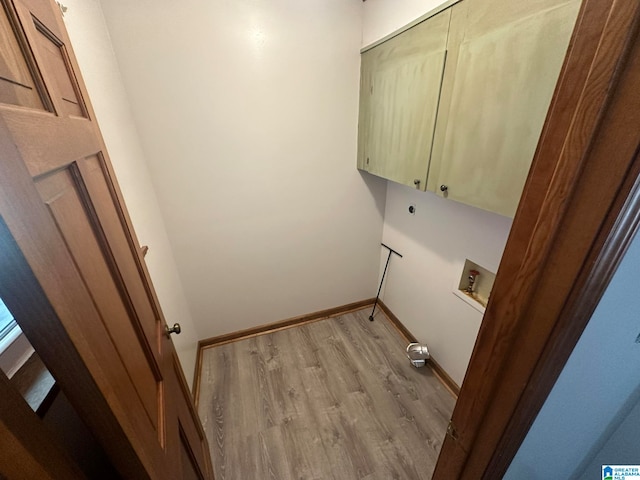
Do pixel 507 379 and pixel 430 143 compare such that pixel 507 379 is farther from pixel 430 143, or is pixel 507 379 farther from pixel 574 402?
pixel 430 143

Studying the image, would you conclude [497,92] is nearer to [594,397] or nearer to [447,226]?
[447,226]

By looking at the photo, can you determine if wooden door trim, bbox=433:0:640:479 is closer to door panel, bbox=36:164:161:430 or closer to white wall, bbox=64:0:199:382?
door panel, bbox=36:164:161:430

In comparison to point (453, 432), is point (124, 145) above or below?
above

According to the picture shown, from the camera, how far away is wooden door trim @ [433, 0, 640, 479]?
0.34m

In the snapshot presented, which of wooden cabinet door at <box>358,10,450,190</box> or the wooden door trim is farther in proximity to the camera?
wooden cabinet door at <box>358,10,450,190</box>

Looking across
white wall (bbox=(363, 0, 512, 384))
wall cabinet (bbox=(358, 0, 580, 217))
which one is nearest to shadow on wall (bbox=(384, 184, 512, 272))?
white wall (bbox=(363, 0, 512, 384))

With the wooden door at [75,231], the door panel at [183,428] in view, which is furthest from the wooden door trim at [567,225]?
the door panel at [183,428]

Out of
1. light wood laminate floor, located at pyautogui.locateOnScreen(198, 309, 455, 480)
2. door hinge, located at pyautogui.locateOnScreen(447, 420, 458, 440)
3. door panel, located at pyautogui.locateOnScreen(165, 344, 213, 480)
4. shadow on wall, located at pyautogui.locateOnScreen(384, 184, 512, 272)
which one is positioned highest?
shadow on wall, located at pyautogui.locateOnScreen(384, 184, 512, 272)

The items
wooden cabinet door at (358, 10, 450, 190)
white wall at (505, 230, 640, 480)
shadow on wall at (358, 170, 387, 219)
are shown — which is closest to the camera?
white wall at (505, 230, 640, 480)

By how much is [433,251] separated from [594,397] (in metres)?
1.15

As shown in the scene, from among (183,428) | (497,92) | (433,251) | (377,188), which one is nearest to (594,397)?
(497,92)

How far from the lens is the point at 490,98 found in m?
0.94

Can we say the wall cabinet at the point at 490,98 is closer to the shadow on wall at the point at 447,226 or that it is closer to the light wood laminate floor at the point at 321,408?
the shadow on wall at the point at 447,226

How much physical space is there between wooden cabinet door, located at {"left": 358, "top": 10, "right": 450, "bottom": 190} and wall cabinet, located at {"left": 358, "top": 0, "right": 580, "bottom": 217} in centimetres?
1
